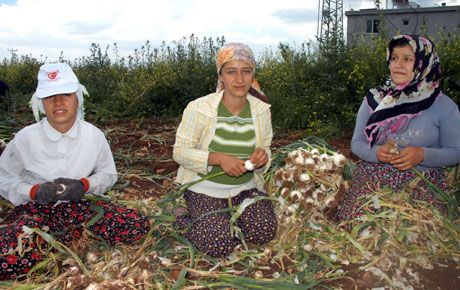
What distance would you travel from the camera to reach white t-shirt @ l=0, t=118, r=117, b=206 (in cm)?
253

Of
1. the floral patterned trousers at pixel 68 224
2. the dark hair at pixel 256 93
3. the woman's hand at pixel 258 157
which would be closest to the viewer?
the floral patterned trousers at pixel 68 224

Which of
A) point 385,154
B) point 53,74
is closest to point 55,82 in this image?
point 53,74

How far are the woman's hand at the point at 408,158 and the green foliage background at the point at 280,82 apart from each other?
2.34 metres

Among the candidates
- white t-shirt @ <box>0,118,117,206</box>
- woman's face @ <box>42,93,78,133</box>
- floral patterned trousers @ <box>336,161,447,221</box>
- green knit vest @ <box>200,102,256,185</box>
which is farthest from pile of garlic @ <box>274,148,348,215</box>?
woman's face @ <box>42,93,78,133</box>

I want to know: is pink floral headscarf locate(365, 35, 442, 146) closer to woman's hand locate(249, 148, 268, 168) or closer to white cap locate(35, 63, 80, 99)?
woman's hand locate(249, 148, 268, 168)

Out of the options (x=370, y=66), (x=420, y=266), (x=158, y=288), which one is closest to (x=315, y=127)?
(x=370, y=66)

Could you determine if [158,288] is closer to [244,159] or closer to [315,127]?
[244,159]

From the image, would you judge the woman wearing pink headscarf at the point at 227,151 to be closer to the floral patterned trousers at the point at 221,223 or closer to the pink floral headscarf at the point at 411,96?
the floral patterned trousers at the point at 221,223

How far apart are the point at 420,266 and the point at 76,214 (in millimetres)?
1739

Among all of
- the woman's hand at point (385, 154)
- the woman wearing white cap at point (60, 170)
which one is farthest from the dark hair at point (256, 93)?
the woman wearing white cap at point (60, 170)

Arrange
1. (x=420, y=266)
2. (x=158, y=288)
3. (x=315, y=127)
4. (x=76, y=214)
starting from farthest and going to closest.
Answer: (x=315, y=127) < (x=76, y=214) < (x=420, y=266) < (x=158, y=288)

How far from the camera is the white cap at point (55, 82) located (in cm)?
243

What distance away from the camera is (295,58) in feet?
21.6

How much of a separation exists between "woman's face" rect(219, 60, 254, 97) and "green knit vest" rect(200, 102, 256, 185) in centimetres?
14
